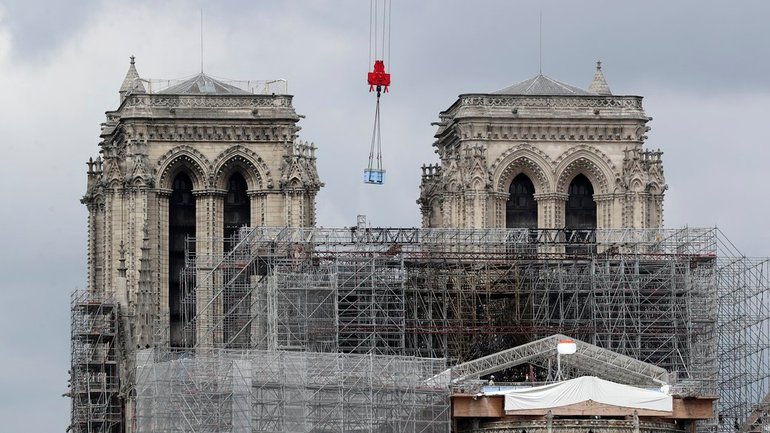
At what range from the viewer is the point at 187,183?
18875cm

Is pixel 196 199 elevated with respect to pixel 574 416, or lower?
elevated

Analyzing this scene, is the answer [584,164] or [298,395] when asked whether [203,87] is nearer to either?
[584,164]

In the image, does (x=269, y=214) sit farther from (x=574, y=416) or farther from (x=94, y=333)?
(x=574, y=416)

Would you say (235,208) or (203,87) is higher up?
(203,87)

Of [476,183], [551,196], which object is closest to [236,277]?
[476,183]

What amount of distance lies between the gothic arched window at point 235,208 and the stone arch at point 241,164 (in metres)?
1.20

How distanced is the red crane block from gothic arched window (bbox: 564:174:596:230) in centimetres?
1065

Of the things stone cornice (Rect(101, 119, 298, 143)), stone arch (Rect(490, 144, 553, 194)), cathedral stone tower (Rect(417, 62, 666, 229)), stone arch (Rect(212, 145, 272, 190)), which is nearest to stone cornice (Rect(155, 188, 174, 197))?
stone arch (Rect(212, 145, 272, 190))

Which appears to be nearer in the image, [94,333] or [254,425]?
[254,425]

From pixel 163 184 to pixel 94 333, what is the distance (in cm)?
825

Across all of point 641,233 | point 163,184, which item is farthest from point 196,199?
point 641,233

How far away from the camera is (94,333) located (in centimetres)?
18750

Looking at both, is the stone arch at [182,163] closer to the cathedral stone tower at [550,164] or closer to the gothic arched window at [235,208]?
the gothic arched window at [235,208]

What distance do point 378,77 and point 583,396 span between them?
993 inches
